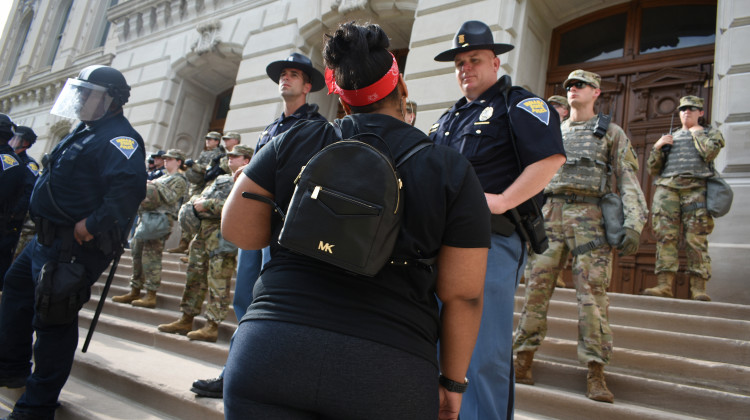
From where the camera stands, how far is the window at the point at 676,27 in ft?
23.9

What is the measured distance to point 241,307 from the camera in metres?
3.20

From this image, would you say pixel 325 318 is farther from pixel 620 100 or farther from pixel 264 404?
pixel 620 100

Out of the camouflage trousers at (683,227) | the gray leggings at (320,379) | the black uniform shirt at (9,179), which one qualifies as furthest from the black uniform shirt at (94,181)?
the camouflage trousers at (683,227)

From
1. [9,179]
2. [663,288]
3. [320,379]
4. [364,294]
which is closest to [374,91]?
[364,294]

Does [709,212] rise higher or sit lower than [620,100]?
lower

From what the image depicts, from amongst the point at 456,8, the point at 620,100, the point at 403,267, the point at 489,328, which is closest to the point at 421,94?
the point at 456,8

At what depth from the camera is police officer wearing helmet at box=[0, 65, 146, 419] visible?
2.78 metres

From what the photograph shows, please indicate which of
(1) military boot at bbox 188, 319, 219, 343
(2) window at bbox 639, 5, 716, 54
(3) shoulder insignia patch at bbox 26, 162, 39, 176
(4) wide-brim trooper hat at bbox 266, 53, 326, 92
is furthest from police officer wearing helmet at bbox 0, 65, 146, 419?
(2) window at bbox 639, 5, 716, 54

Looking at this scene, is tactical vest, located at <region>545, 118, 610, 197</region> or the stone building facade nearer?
tactical vest, located at <region>545, 118, 610, 197</region>

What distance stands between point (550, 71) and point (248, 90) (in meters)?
6.21

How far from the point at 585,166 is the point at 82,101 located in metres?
3.45

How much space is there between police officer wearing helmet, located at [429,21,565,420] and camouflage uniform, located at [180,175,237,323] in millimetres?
3094

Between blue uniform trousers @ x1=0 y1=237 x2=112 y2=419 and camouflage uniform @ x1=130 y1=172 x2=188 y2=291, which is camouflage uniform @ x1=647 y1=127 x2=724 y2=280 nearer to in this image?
blue uniform trousers @ x1=0 y1=237 x2=112 y2=419

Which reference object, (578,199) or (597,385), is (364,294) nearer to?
(597,385)
